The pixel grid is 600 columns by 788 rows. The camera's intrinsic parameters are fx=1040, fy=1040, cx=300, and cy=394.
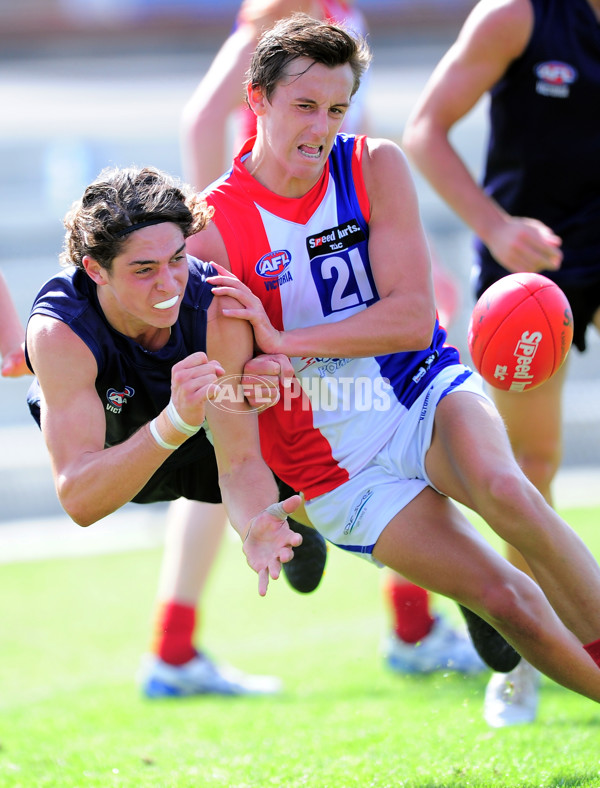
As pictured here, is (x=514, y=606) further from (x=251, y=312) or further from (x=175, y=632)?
(x=175, y=632)

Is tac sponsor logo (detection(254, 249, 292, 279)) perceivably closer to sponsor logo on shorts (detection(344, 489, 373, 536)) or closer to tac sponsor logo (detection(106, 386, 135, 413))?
tac sponsor logo (detection(106, 386, 135, 413))

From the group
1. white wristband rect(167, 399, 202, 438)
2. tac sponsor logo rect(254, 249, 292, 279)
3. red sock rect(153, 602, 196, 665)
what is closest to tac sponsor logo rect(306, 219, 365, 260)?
tac sponsor logo rect(254, 249, 292, 279)

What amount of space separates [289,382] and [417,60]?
24481 mm

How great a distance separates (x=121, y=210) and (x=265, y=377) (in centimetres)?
70

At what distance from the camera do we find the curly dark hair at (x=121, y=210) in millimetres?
3229

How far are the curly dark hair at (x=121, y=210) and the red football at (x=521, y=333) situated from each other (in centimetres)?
111

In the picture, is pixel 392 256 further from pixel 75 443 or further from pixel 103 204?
pixel 75 443

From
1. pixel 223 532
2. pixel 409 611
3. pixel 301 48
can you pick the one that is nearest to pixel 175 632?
pixel 223 532

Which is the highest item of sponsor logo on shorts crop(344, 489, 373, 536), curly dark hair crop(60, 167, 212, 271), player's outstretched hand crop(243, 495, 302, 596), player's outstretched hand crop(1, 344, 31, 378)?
curly dark hair crop(60, 167, 212, 271)

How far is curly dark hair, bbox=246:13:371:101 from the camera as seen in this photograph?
3.47m

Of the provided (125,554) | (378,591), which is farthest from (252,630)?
(125,554)

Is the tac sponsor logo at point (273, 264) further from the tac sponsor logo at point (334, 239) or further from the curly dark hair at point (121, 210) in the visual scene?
the curly dark hair at point (121, 210)

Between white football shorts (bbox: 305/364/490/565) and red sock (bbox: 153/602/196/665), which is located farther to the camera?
red sock (bbox: 153/602/196/665)

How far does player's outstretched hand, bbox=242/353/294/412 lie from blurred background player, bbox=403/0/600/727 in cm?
132
